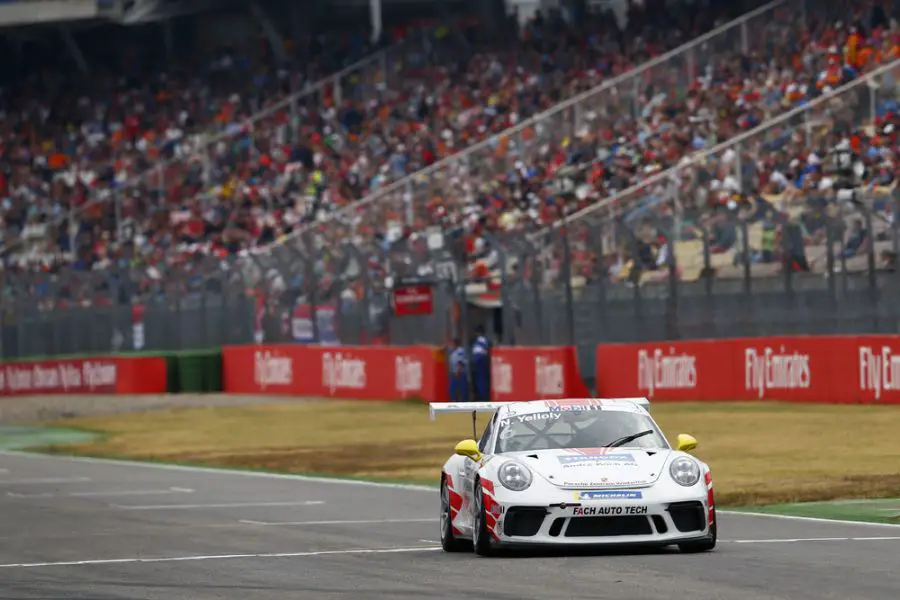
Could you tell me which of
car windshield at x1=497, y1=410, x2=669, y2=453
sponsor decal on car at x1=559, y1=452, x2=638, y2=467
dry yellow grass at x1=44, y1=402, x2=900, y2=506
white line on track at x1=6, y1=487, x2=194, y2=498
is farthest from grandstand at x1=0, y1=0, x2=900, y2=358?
sponsor decal on car at x1=559, y1=452, x2=638, y2=467

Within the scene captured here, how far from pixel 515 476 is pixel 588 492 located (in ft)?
1.65

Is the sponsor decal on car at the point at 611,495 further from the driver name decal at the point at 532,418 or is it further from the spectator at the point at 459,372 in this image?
the spectator at the point at 459,372

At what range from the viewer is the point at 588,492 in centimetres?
1153

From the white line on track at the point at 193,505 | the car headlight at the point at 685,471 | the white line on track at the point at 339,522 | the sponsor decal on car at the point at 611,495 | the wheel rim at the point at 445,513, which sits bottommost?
the white line on track at the point at 339,522

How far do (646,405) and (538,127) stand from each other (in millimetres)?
28373

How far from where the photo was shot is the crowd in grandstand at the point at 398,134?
3841 cm

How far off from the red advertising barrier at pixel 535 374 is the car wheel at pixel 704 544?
68.8 ft

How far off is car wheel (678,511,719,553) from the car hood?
1.60ft

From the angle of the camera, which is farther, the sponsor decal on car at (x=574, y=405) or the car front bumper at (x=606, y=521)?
the sponsor decal on car at (x=574, y=405)

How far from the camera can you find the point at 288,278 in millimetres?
39969

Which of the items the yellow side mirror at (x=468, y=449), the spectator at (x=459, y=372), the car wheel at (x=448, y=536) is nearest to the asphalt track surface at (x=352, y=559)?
the car wheel at (x=448, y=536)

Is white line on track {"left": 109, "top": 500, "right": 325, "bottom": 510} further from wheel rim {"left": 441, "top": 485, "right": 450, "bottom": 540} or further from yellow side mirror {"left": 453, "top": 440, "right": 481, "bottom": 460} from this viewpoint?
yellow side mirror {"left": 453, "top": 440, "right": 481, "bottom": 460}

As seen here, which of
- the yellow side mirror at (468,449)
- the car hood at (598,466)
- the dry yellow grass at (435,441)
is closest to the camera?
the car hood at (598,466)

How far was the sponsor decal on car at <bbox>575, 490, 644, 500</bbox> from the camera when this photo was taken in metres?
11.5
